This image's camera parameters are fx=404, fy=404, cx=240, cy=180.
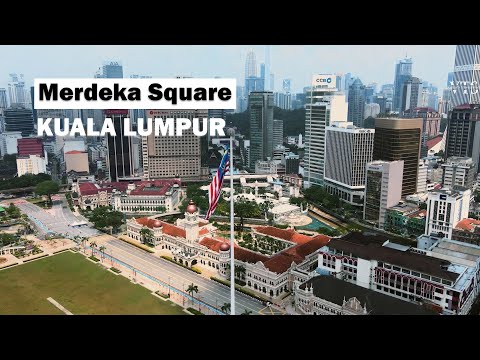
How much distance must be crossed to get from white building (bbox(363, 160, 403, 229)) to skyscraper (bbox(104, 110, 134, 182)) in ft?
41.3

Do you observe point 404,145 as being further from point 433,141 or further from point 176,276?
point 433,141

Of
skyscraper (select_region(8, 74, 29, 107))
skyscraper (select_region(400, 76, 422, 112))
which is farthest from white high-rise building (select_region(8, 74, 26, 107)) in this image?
skyscraper (select_region(400, 76, 422, 112))

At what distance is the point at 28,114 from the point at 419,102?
30.2 meters

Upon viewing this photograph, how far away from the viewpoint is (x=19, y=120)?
1098 inches

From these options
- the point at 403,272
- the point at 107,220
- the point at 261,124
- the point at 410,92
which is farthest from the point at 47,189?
the point at 410,92

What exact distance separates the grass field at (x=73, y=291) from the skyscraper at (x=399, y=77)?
98.1ft

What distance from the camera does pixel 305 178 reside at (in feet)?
70.0

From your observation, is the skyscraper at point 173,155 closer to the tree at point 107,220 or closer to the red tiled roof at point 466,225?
the tree at point 107,220

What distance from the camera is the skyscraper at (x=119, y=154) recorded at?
21031 millimetres

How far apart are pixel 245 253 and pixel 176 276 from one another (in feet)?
6.34

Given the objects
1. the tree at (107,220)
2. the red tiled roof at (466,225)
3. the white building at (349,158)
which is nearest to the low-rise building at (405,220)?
the red tiled roof at (466,225)

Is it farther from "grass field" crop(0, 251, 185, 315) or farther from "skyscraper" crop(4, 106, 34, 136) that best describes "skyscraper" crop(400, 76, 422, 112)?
"grass field" crop(0, 251, 185, 315)

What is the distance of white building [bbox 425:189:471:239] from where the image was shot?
12.3 m
